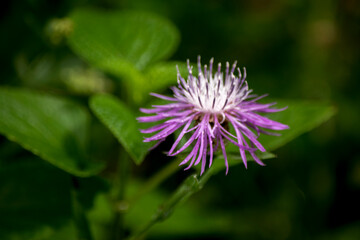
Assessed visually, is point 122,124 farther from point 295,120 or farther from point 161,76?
point 295,120

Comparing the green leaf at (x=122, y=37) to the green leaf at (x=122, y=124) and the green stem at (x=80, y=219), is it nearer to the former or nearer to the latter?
the green leaf at (x=122, y=124)

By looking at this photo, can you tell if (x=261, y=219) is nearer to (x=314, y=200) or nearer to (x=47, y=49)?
(x=314, y=200)

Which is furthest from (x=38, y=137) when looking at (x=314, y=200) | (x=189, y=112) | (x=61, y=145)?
(x=314, y=200)

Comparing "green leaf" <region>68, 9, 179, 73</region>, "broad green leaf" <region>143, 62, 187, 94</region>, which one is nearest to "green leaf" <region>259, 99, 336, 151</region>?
"broad green leaf" <region>143, 62, 187, 94</region>

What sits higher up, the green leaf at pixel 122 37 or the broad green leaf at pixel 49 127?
the green leaf at pixel 122 37

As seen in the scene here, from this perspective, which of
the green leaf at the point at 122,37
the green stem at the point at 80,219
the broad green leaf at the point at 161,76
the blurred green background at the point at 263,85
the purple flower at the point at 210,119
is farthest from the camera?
the blurred green background at the point at 263,85

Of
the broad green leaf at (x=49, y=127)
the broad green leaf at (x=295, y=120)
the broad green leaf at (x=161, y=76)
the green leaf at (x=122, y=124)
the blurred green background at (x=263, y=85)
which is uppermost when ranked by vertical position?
the broad green leaf at (x=161, y=76)

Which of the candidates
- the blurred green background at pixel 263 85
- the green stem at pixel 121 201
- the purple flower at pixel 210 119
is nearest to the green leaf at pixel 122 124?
the purple flower at pixel 210 119

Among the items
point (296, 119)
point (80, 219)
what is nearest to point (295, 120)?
point (296, 119)

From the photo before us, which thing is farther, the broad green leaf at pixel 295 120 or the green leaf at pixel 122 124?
the broad green leaf at pixel 295 120
